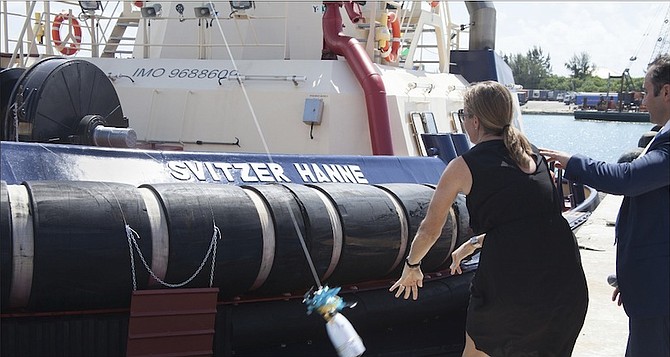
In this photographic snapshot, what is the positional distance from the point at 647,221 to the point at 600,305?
13.2 ft

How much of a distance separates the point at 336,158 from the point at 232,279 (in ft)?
5.61

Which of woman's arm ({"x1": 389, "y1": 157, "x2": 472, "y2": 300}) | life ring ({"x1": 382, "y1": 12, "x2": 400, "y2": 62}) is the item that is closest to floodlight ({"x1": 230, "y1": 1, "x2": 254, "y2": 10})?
life ring ({"x1": 382, "y1": 12, "x2": 400, "y2": 62})

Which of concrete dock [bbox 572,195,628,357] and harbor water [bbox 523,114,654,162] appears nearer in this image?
concrete dock [bbox 572,195,628,357]

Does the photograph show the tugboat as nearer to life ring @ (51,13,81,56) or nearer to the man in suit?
life ring @ (51,13,81,56)

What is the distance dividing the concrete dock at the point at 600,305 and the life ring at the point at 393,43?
9.60 ft

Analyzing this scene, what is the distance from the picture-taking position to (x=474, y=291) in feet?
10.4

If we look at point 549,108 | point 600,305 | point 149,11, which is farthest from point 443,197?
point 549,108

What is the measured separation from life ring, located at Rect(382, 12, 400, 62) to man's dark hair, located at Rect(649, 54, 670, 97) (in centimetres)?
487

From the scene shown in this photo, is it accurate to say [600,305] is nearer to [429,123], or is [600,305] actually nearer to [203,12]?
[429,123]

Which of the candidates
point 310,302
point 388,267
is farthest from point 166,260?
point 388,267

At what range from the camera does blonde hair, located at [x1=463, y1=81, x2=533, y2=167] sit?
3068 millimetres

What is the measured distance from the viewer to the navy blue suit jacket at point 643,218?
299 centimetres

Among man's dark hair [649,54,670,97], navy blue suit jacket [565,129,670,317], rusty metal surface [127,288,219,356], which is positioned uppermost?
man's dark hair [649,54,670,97]

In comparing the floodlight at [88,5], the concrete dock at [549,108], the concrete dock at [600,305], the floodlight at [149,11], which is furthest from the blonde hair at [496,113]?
the concrete dock at [549,108]
